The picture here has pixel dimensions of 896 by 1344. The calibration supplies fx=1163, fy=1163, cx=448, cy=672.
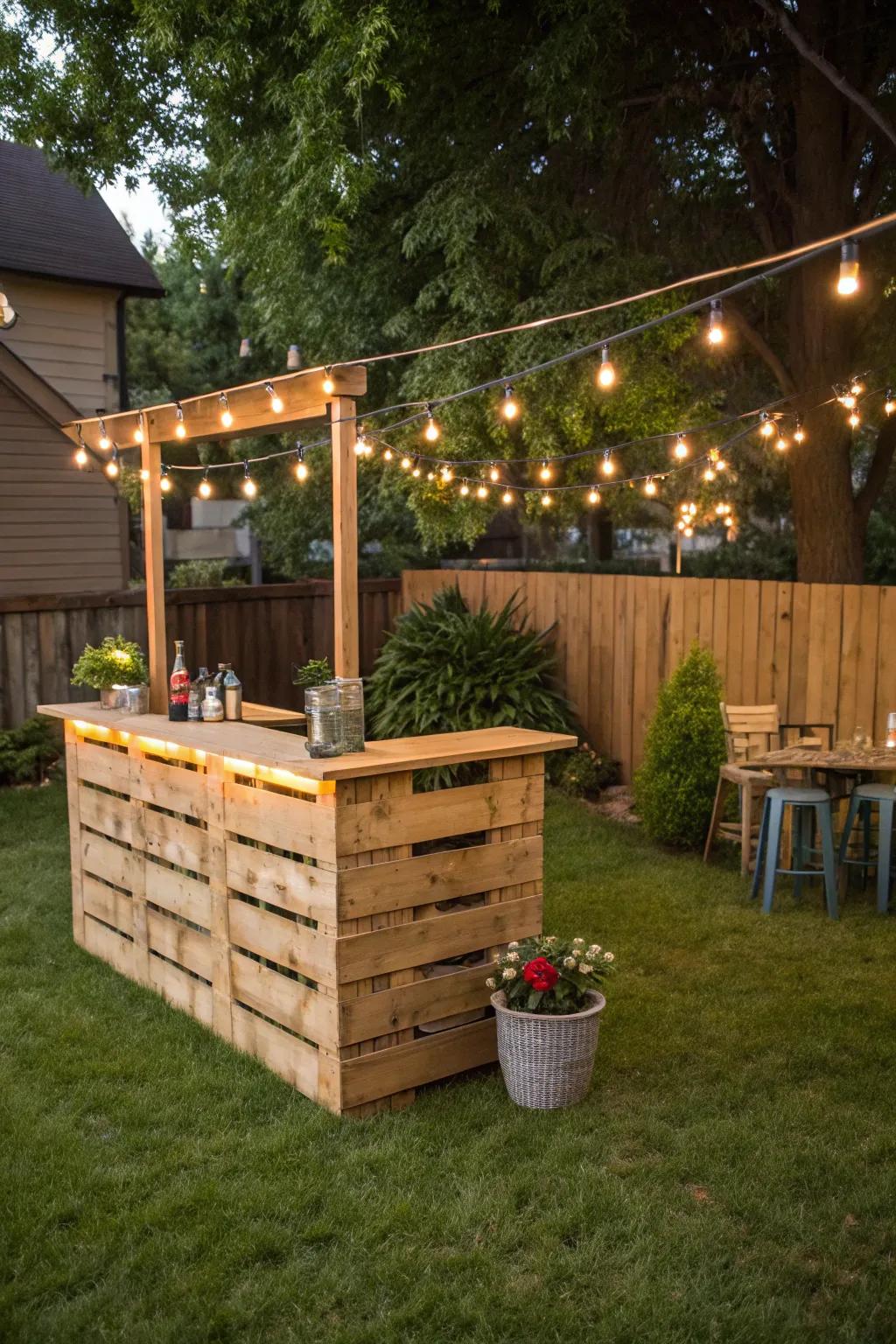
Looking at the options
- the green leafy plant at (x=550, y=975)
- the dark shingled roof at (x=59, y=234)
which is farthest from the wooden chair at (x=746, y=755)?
the dark shingled roof at (x=59, y=234)

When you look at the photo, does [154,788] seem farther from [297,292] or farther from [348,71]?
[297,292]

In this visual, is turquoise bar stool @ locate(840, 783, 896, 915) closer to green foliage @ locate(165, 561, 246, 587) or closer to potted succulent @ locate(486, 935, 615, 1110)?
potted succulent @ locate(486, 935, 615, 1110)

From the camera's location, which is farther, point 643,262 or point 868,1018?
point 643,262

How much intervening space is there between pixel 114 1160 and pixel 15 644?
20.7 feet

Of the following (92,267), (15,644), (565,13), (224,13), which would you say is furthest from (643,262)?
(92,267)

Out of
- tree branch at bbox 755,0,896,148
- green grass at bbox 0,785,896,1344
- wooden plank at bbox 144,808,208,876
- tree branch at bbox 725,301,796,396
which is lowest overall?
green grass at bbox 0,785,896,1344

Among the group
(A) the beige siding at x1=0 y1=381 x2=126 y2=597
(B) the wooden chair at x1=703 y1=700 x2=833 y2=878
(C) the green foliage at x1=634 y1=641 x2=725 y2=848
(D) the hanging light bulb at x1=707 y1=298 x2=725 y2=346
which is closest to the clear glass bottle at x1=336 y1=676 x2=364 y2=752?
(D) the hanging light bulb at x1=707 y1=298 x2=725 y2=346

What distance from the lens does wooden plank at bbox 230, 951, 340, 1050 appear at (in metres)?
4.28

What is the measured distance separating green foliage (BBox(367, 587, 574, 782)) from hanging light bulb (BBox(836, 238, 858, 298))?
6.36m

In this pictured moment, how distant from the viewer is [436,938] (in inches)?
177

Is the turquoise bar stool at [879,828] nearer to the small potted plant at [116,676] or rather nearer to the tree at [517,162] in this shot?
the tree at [517,162]

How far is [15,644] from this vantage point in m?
9.51

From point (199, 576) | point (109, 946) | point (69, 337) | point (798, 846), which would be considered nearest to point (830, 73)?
point (798, 846)

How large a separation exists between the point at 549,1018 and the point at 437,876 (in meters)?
0.68
